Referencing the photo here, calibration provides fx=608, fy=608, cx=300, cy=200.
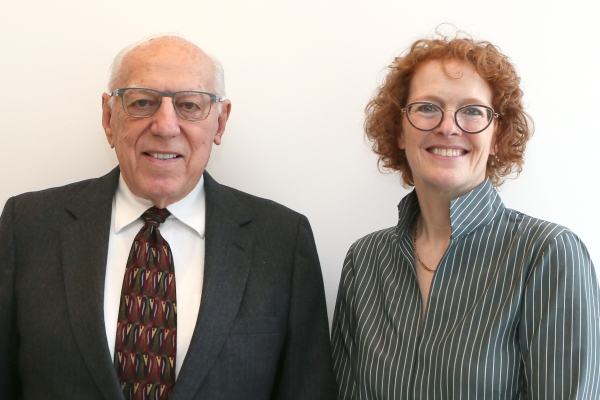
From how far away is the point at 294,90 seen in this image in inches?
86.6

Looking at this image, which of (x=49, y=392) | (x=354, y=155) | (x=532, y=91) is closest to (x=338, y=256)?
(x=354, y=155)

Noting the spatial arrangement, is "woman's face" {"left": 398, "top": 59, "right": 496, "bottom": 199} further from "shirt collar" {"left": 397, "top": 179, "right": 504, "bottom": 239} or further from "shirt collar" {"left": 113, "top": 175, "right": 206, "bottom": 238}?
"shirt collar" {"left": 113, "top": 175, "right": 206, "bottom": 238}

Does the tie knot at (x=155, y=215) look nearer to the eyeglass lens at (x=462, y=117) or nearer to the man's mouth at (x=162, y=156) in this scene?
the man's mouth at (x=162, y=156)

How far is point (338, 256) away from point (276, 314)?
54 centimetres

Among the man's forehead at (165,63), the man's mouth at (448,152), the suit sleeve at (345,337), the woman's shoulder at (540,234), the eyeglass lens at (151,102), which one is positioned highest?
the man's forehead at (165,63)

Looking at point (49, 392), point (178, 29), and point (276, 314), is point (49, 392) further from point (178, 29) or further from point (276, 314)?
point (178, 29)

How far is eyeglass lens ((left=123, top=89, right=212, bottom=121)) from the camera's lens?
171 cm

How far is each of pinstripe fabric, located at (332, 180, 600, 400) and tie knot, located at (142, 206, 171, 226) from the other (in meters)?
0.64

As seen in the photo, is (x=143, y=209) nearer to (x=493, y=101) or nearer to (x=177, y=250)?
(x=177, y=250)

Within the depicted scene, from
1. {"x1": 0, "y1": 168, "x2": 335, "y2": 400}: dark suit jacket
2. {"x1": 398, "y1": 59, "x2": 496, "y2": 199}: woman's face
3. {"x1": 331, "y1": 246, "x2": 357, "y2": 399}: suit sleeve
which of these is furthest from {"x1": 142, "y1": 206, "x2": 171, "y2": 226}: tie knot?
{"x1": 398, "y1": 59, "x2": 496, "y2": 199}: woman's face

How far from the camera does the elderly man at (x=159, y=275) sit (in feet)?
5.30

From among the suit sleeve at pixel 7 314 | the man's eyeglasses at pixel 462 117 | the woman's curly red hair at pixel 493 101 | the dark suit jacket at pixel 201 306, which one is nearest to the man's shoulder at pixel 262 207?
the dark suit jacket at pixel 201 306

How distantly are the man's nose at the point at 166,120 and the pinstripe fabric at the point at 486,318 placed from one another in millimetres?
737

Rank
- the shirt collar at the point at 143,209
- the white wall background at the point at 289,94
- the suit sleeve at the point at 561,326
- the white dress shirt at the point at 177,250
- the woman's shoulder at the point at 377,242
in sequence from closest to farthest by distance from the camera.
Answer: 1. the suit sleeve at the point at 561,326
2. the white dress shirt at the point at 177,250
3. the shirt collar at the point at 143,209
4. the woman's shoulder at the point at 377,242
5. the white wall background at the point at 289,94
